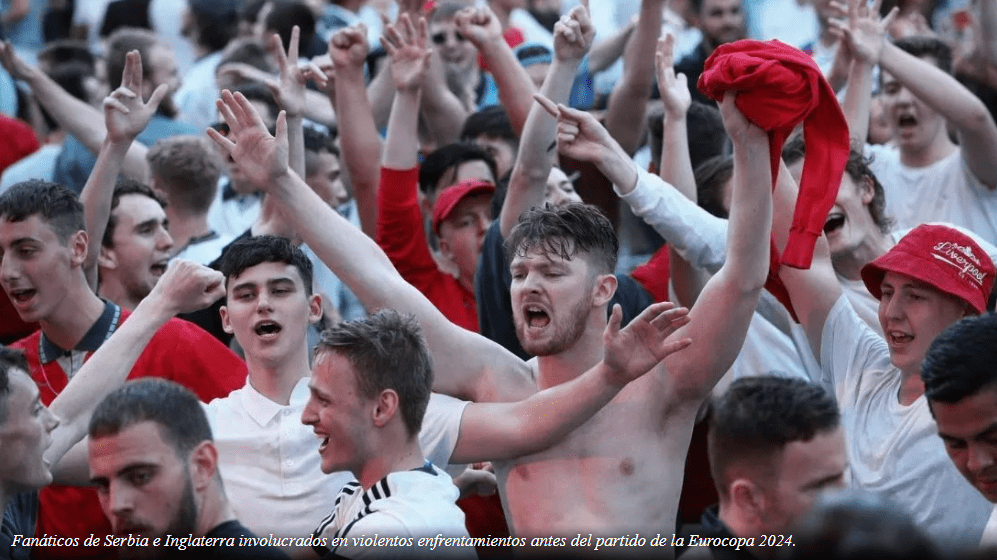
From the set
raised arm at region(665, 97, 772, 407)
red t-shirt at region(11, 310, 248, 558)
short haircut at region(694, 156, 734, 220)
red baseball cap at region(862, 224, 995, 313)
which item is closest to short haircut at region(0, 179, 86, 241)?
red t-shirt at region(11, 310, 248, 558)

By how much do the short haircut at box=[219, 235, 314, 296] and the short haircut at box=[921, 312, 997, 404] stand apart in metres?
2.10

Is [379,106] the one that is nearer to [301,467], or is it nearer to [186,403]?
[301,467]

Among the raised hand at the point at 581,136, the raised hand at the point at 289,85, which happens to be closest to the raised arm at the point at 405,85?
the raised hand at the point at 289,85

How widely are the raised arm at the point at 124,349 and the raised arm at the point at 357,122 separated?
5.89ft

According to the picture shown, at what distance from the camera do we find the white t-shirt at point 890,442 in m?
4.14

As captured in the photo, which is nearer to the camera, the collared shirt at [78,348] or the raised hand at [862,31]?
the collared shirt at [78,348]

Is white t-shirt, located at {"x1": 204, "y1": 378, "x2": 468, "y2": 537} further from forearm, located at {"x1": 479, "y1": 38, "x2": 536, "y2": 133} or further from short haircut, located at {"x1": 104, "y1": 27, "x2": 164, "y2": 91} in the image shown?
short haircut, located at {"x1": 104, "y1": 27, "x2": 164, "y2": 91}

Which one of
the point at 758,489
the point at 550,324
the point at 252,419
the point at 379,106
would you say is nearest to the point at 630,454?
the point at 550,324

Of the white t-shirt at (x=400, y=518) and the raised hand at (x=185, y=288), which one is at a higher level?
the raised hand at (x=185, y=288)

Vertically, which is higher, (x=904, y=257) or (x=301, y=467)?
(x=904, y=257)

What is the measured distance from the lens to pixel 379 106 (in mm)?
7164

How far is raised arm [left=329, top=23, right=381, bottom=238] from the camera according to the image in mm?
6059

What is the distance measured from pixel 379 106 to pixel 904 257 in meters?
3.39

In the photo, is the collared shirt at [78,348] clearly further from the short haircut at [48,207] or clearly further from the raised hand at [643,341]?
the raised hand at [643,341]
